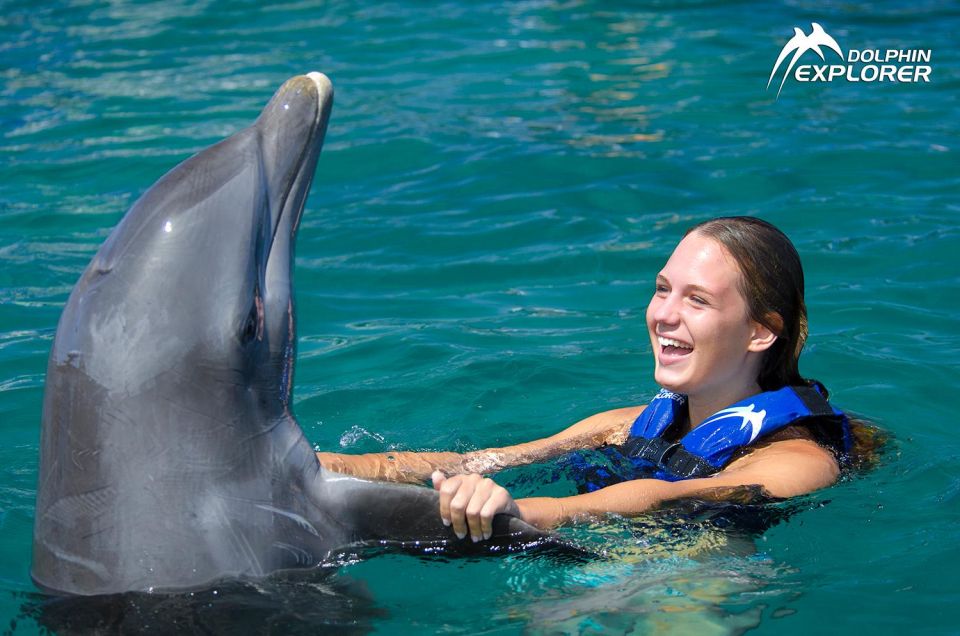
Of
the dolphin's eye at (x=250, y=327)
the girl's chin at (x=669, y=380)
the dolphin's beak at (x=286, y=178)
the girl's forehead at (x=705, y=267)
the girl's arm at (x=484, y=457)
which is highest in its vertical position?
the dolphin's beak at (x=286, y=178)

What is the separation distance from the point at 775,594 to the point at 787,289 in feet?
3.82

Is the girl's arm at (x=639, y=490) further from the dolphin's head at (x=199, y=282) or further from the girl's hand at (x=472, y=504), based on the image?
the dolphin's head at (x=199, y=282)

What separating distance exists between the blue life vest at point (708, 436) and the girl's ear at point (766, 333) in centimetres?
19

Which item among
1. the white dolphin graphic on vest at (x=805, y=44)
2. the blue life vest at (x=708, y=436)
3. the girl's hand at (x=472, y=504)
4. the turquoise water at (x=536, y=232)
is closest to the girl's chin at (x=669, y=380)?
the blue life vest at (x=708, y=436)

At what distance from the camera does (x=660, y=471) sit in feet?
16.5

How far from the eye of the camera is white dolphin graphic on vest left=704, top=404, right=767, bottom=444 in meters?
4.79

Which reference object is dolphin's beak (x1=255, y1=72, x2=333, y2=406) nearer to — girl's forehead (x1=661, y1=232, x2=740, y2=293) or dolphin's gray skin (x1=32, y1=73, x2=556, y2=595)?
dolphin's gray skin (x1=32, y1=73, x2=556, y2=595)

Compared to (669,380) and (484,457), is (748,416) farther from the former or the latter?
(484,457)

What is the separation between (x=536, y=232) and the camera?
920 cm

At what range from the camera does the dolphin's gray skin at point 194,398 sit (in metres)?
3.54

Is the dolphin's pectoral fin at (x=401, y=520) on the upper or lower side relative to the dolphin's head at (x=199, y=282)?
lower

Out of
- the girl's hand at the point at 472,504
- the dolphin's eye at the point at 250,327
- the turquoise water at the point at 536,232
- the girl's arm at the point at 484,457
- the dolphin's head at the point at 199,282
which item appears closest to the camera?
the dolphin's head at the point at 199,282

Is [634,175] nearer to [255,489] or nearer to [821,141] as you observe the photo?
[821,141]

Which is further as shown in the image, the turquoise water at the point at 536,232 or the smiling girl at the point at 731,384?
the smiling girl at the point at 731,384
